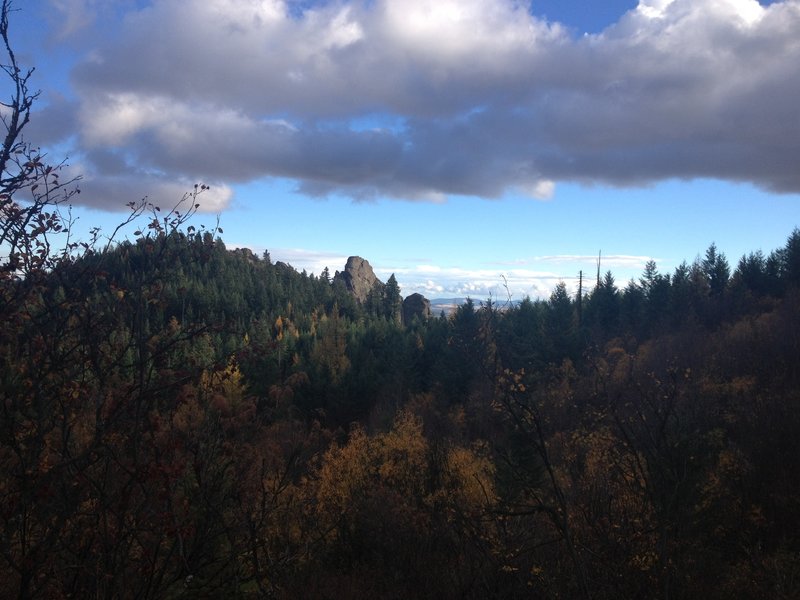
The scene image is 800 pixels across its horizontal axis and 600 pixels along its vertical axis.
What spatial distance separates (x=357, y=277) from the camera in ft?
493

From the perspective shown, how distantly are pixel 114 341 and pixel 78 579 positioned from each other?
212 centimetres

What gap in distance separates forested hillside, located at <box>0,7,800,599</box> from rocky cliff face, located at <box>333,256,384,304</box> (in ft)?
262

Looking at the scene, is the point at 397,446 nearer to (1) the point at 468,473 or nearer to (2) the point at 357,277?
(1) the point at 468,473

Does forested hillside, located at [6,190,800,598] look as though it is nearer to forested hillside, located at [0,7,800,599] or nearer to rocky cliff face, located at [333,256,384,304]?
forested hillside, located at [0,7,800,599]

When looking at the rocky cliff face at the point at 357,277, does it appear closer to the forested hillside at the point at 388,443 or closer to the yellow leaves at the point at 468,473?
the forested hillside at the point at 388,443

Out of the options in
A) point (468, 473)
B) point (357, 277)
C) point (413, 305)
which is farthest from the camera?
point (357, 277)

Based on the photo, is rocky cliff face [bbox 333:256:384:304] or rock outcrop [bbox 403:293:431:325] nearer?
rock outcrop [bbox 403:293:431:325]

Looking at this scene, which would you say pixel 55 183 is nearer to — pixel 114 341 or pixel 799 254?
pixel 114 341

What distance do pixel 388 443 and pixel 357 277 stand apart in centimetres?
11740

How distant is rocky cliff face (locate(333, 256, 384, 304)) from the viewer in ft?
486

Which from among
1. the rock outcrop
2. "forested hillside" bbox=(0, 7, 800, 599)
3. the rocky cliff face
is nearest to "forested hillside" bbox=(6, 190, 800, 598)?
"forested hillside" bbox=(0, 7, 800, 599)

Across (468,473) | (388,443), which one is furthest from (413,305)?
(468,473)

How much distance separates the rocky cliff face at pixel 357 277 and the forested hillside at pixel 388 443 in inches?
3149

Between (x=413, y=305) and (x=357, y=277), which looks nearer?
(x=413, y=305)
